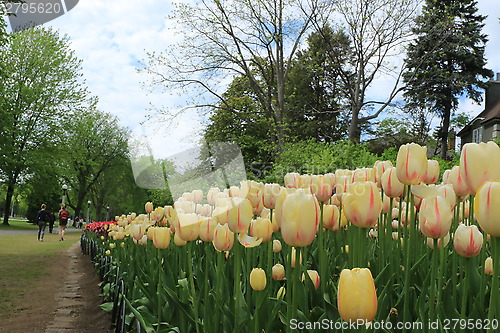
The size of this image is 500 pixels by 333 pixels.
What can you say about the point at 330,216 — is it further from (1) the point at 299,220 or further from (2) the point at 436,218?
(1) the point at 299,220

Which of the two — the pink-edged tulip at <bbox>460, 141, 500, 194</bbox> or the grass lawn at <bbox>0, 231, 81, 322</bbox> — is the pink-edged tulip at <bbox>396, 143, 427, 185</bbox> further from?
the grass lawn at <bbox>0, 231, 81, 322</bbox>

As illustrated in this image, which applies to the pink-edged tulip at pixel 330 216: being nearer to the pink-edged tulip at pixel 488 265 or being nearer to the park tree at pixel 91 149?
the pink-edged tulip at pixel 488 265

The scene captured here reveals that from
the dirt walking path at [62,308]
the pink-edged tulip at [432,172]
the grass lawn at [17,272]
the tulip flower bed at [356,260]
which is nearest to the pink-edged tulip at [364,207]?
the tulip flower bed at [356,260]

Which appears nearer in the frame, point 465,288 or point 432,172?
point 465,288

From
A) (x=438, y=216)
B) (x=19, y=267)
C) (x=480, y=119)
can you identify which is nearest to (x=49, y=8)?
(x=438, y=216)

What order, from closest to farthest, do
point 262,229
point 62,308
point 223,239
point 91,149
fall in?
point 223,239, point 262,229, point 62,308, point 91,149

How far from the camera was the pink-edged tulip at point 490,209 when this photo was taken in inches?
39.7

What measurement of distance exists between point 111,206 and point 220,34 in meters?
37.1

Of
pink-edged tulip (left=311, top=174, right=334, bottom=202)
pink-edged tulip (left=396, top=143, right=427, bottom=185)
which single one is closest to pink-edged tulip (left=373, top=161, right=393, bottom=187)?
pink-edged tulip (left=311, top=174, right=334, bottom=202)

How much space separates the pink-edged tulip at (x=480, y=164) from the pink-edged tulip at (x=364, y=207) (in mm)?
281

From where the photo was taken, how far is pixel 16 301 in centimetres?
589

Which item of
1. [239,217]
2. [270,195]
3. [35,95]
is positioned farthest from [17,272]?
[35,95]

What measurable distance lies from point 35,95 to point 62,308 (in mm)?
22015

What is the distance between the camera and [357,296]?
962 mm
